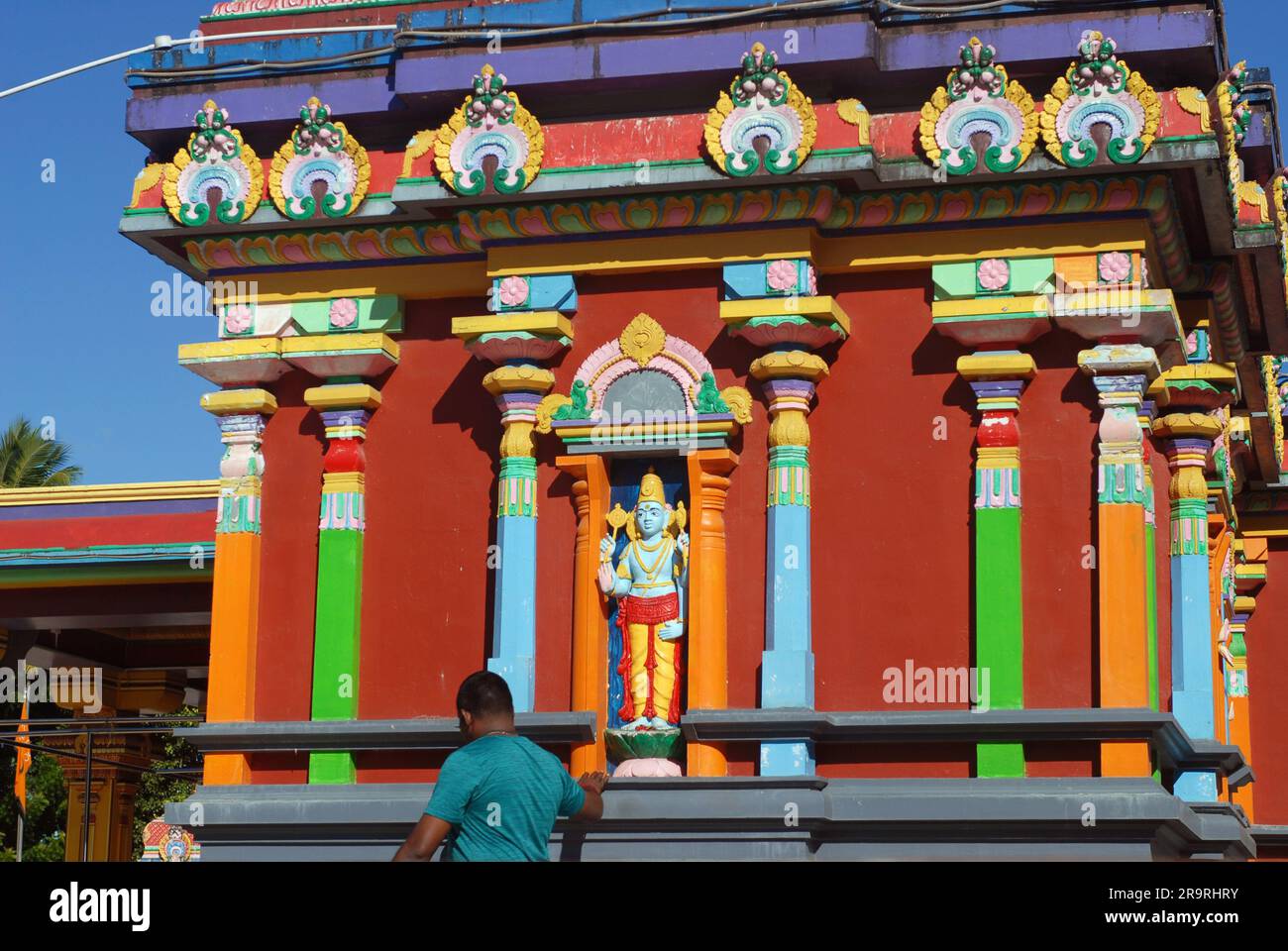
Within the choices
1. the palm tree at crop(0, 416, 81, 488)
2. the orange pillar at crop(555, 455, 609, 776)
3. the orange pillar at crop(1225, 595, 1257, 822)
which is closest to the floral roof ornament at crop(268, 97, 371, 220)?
the orange pillar at crop(555, 455, 609, 776)

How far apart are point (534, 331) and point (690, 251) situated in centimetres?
117

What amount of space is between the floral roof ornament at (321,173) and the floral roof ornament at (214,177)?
0.19 meters

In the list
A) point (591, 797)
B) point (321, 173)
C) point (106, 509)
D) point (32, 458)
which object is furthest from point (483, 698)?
point (32, 458)

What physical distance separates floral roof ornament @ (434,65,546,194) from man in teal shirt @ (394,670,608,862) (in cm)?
587

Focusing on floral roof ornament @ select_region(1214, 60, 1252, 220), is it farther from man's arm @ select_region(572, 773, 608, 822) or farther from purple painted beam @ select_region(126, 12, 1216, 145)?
man's arm @ select_region(572, 773, 608, 822)

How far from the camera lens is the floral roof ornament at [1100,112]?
40.1ft

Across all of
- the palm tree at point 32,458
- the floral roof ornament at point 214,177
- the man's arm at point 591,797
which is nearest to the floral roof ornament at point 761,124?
the floral roof ornament at point 214,177

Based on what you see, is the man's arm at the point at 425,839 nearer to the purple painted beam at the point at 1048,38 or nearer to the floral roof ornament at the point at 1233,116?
the purple painted beam at the point at 1048,38

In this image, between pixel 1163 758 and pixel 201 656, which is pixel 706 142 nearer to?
pixel 1163 758

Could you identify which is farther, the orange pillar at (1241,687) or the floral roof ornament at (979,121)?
the orange pillar at (1241,687)

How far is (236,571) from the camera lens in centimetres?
1377

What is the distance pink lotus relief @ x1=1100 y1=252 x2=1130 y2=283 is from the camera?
40.8 feet

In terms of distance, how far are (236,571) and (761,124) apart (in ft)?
15.6

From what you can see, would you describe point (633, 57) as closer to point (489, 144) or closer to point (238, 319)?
point (489, 144)
